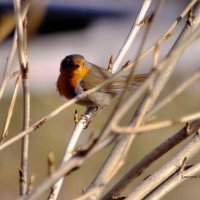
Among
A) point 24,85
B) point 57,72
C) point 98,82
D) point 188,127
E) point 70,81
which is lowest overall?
point 188,127

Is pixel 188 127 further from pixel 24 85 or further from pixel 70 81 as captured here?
pixel 70 81

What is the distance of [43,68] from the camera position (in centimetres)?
1062

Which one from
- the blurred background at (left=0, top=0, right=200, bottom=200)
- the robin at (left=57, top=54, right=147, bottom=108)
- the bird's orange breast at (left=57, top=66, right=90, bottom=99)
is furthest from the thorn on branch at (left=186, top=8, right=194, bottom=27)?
the bird's orange breast at (left=57, top=66, right=90, bottom=99)

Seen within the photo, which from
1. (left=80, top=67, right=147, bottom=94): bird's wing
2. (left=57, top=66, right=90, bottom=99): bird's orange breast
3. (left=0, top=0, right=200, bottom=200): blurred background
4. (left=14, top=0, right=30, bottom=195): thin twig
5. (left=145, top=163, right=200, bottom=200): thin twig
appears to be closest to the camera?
(left=14, top=0, right=30, bottom=195): thin twig

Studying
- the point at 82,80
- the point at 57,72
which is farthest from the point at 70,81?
the point at 57,72

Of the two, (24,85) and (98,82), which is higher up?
(98,82)

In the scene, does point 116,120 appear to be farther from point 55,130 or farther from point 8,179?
point 55,130

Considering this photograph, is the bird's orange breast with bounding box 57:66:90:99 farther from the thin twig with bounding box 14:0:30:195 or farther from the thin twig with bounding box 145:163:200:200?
the thin twig with bounding box 14:0:30:195

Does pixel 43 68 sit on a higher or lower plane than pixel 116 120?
higher

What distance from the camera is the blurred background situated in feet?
25.8

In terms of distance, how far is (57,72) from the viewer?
10.3 metres

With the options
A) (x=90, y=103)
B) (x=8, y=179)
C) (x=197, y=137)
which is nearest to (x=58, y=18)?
(x=8, y=179)

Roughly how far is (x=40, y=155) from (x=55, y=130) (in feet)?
2.19

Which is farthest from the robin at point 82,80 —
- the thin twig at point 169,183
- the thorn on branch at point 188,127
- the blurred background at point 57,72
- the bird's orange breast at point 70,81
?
the thorn on branch at point 188,127
